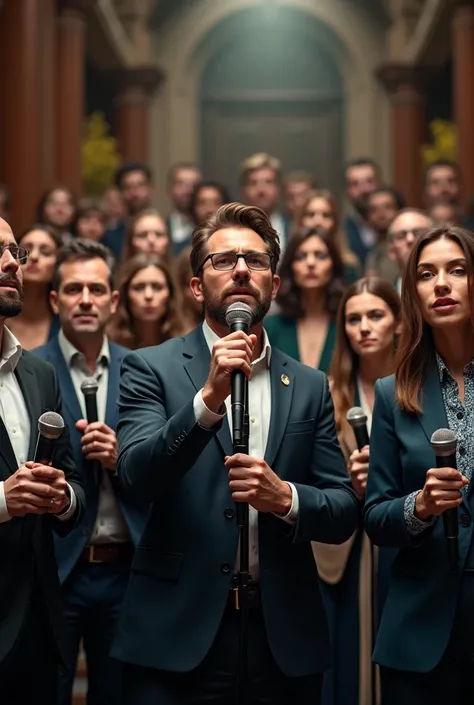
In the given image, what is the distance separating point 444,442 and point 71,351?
1.64 m

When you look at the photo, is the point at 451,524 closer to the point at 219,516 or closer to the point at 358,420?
the point at 219,516

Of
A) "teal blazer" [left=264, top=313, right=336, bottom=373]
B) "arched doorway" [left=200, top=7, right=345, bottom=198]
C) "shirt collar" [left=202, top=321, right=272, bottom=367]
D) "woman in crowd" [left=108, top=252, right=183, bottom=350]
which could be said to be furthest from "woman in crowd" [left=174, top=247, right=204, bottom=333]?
"arched doorway" [left=200, top=7, right=345, bottom=198]

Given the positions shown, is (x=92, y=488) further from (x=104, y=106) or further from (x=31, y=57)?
(x=104, y=106)

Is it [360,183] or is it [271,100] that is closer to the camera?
[360,183]

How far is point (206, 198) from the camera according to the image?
21.2 ft

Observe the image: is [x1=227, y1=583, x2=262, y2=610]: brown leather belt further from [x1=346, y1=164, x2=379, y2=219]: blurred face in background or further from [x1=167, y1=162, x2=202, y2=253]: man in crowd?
[x1=346, y1=164, x2=379, y2=219]: blurred face in background

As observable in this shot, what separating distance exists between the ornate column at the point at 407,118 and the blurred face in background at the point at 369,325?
1011cm

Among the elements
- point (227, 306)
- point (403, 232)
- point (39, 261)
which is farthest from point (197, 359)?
point (403, 232)

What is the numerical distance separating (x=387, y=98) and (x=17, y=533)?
40.3ft

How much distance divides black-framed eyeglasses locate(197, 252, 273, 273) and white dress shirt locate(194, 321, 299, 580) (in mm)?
182

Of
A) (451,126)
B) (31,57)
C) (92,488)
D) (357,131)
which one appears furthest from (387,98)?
(92,488)

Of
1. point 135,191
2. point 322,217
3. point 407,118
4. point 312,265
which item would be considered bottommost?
point 312,265

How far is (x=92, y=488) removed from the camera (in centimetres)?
354

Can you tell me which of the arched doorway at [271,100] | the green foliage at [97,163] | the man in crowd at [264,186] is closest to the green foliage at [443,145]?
the arched doorway at [271,100]
